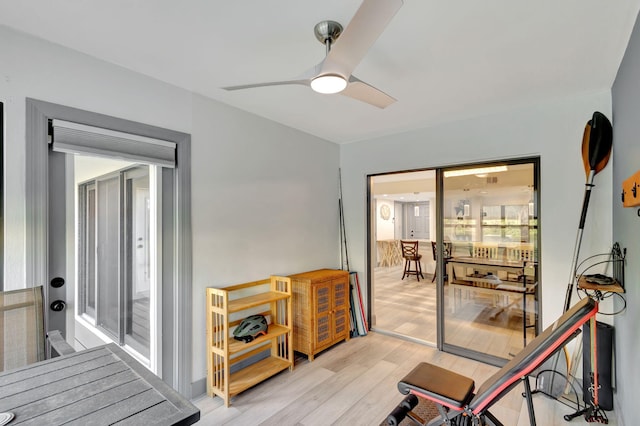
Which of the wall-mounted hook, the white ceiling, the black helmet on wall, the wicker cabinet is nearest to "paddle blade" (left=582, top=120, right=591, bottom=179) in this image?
the white ceiling

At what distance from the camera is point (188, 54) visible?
1.97 meters

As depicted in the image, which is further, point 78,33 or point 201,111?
point 201,111

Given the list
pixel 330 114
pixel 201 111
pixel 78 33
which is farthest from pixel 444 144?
pixel 78 33

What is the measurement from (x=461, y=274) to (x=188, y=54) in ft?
10.7

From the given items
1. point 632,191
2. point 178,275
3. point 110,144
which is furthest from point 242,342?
point 632,191

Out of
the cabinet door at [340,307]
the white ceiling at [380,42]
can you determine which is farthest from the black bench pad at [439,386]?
the white ceiling at [380,42]

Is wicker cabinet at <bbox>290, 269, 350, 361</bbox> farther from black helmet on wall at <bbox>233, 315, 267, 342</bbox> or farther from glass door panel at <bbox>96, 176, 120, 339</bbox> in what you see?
Result: glass door panel at <bbox>96, 176, 120, 339</bbox>

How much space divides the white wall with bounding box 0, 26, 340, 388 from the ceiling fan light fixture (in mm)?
1383

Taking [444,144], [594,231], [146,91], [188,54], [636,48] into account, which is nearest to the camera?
[636,48]

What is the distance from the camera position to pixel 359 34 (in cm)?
130

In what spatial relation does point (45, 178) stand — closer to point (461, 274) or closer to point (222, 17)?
point (222, 17)

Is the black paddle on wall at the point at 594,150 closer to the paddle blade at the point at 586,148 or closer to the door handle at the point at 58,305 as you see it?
the paddle blade at the point at 586,148

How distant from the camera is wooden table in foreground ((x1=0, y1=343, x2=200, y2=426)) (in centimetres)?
95

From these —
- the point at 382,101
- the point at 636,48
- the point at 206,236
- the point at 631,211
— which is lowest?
the point at 206,236
